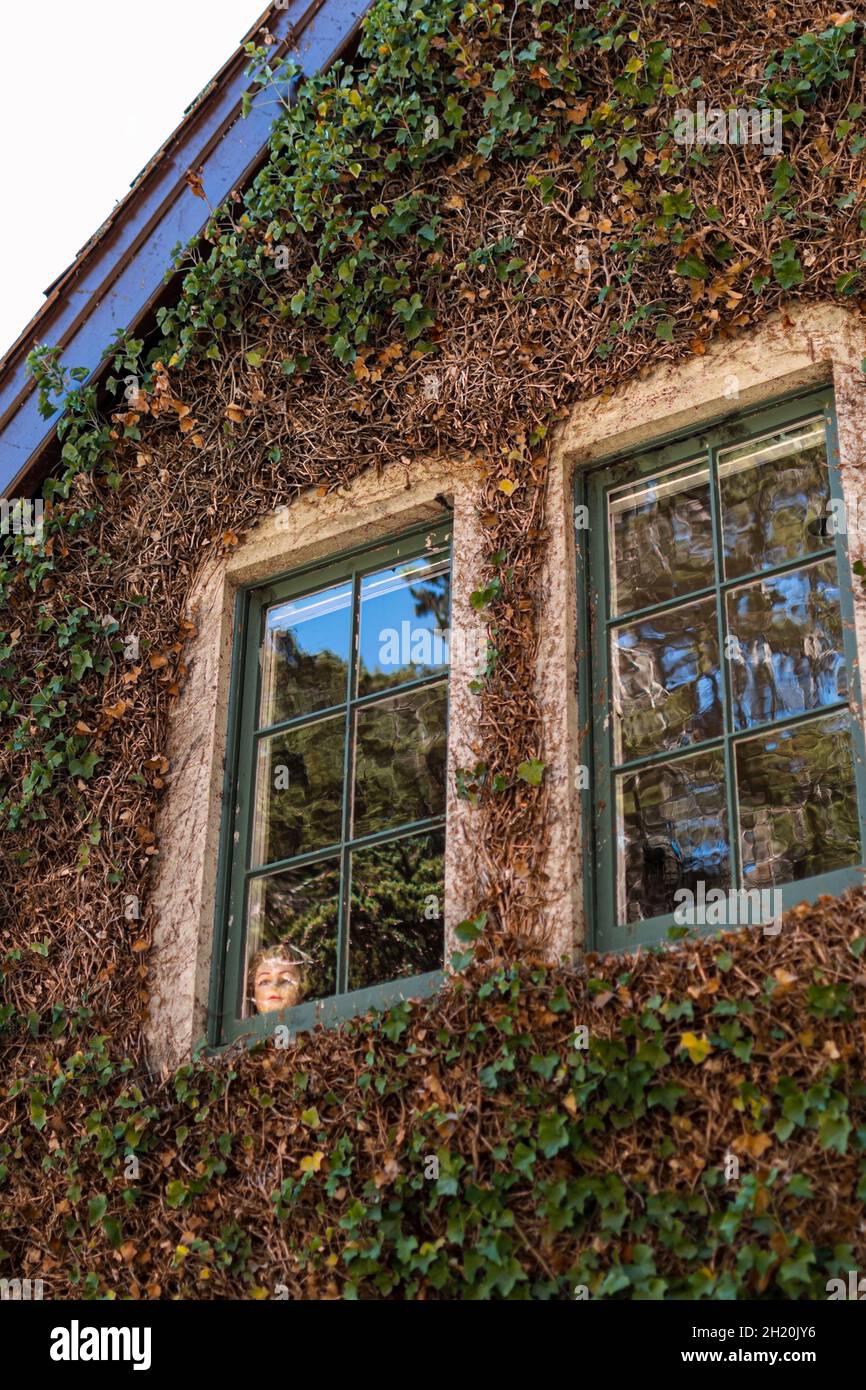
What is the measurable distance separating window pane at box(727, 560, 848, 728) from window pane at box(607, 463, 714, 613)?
8.2 inches

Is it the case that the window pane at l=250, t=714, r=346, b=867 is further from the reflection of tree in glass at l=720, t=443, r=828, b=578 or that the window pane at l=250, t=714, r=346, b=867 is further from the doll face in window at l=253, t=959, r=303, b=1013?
the reflection of tree in glass at l=720, t=443, r=828, b=578

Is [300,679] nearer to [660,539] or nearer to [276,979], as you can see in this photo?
[276,979]

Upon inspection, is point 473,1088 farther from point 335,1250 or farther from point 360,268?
point 360,268

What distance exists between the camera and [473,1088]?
4.71m

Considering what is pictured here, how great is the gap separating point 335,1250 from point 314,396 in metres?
2.81

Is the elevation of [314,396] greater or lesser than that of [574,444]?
greater

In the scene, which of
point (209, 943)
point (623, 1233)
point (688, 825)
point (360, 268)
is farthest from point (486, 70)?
point (623, 1233)

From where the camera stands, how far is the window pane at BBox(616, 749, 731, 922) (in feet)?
16.6

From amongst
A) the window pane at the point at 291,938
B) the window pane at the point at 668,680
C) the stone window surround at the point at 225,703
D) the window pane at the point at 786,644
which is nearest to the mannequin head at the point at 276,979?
the window pane at the point at 291,938

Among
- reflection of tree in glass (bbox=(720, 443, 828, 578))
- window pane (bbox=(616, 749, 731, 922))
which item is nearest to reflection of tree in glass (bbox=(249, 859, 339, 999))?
window pane (bbox=(616, 749, 731, 922))

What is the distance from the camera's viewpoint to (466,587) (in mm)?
5512

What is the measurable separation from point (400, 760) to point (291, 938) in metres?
0.63

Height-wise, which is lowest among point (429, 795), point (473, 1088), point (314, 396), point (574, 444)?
point (473, 1088)

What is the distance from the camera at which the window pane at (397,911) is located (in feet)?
17.2
